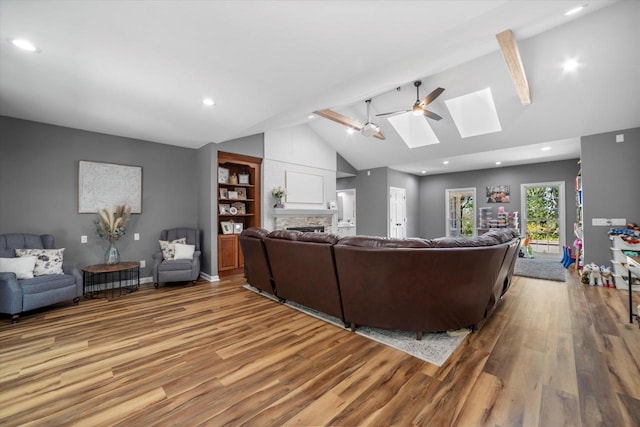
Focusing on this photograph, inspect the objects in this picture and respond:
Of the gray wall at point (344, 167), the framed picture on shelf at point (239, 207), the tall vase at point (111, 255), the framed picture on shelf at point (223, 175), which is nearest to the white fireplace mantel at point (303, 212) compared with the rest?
the framed picture on shelf at point (239, 207)

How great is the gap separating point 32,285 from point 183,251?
1.82 metres

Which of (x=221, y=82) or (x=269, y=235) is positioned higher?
(x=221, y=82)

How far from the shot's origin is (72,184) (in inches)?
161

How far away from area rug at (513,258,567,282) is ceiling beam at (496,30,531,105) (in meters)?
3.12

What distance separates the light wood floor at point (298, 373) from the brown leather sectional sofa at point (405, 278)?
273 millimetres

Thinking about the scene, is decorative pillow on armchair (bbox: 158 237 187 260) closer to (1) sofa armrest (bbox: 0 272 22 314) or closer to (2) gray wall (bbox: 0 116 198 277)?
(2) gray wall (bbox: 0 116 198 277)

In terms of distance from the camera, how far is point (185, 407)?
169cm

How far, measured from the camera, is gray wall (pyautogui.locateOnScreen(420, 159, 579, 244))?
22.7 ft

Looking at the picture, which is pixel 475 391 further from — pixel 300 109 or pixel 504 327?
pixel 300 109

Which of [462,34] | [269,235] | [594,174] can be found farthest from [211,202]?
[594,174]

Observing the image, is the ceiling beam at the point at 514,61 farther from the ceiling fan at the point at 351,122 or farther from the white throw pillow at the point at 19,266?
the white throw pillow at the point at 19,266

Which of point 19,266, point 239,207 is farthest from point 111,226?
point 239,207

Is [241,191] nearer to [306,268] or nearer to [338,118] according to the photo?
[338,118]

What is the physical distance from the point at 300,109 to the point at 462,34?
7.00 ft
